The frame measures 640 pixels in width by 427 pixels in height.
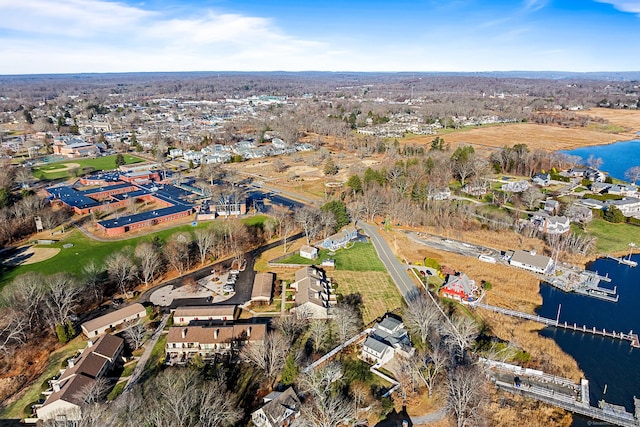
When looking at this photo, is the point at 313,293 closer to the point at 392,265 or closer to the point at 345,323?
the point at 345,323

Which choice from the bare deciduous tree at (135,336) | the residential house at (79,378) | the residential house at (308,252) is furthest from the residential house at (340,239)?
the residential house at (79,378)

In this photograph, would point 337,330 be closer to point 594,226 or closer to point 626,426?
point 626,426

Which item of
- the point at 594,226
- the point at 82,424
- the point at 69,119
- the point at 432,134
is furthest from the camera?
the point at 69,119

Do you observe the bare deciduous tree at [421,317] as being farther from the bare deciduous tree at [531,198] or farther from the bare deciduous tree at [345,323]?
the bare deciduous tree at [531,198]

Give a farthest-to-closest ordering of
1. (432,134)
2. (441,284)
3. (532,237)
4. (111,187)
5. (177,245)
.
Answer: (432,134), (111,187), (532,237), (177,245), (441,284)

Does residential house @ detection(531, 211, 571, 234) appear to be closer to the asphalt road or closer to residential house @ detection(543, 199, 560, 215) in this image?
residential house @ detection(543, 199, 560, 215)

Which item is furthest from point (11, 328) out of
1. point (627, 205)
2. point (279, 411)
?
point (627, 205)

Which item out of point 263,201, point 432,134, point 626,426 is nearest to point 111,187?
point 263,201

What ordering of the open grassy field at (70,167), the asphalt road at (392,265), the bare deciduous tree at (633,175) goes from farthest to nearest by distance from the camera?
the open grassy field at (70,167)
the bare deciduous tree at (633,175)
the asphalt road at (392,265)
